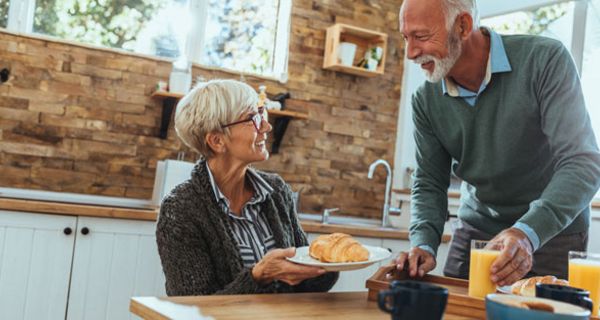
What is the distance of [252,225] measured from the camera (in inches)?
76.7

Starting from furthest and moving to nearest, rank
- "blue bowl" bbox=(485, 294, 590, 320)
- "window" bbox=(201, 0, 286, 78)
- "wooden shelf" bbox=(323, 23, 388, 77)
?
"wooden shelf" bbox=(323, 23, 388, 77) → "window" bbox=(201, 0, 286, 78) → "blue bowl" bbox=(485, 294, 590, 320)

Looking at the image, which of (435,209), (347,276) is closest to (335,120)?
(347,276)

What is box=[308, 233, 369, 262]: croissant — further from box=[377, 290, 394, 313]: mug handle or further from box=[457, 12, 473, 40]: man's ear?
box=[457, 12, 473, 40]: man's ear

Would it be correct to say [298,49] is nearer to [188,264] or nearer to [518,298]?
[188,264]

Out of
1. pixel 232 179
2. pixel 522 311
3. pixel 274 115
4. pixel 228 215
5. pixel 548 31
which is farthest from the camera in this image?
pixel 274 115

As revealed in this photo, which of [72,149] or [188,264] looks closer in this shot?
[188,264]

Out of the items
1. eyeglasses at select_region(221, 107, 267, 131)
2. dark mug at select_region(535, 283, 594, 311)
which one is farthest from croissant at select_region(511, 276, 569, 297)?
eyeglasses at select_region(221, 107, 267, 131)

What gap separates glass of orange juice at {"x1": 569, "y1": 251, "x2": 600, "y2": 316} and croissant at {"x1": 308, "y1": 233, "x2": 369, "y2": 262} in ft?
1.44

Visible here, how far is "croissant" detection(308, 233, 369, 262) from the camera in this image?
1.43m

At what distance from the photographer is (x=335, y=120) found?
4289mm

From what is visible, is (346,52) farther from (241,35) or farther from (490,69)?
(490,69)

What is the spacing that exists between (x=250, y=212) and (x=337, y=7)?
8.65 feet

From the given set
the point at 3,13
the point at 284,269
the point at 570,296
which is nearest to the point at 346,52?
the point at 3,13

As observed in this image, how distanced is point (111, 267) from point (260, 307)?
1785 mm
